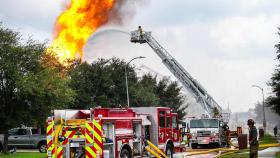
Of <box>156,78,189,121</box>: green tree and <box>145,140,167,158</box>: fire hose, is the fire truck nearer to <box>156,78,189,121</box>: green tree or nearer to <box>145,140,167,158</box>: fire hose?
<box>145,140,167,158</box>: fire hose

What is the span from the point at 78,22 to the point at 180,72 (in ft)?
32.8

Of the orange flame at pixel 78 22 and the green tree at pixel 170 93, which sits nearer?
the orange flame at pixel 78 22

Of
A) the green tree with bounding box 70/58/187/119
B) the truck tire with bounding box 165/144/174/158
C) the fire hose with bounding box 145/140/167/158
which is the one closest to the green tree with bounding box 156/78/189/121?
the green tree with bounding box 70/58/187/119

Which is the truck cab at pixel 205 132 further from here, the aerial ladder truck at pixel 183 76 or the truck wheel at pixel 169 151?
the truck wheel at pixel 169 151

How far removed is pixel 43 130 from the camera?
33.4 meters

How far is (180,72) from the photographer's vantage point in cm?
4056

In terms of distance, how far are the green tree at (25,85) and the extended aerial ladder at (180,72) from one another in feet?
36.2

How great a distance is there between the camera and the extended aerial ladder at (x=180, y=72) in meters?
40.2

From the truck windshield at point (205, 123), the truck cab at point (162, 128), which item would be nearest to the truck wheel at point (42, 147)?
the truck windshield at point (205, 123)

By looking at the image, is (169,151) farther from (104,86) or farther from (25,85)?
(104,86)

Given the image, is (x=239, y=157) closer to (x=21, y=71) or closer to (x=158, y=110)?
(x=158, y=110)

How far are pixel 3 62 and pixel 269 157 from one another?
17.0m

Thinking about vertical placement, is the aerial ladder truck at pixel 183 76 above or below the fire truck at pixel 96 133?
above

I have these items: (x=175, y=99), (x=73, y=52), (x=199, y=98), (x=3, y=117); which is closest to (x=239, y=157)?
(x=3, y=117)
